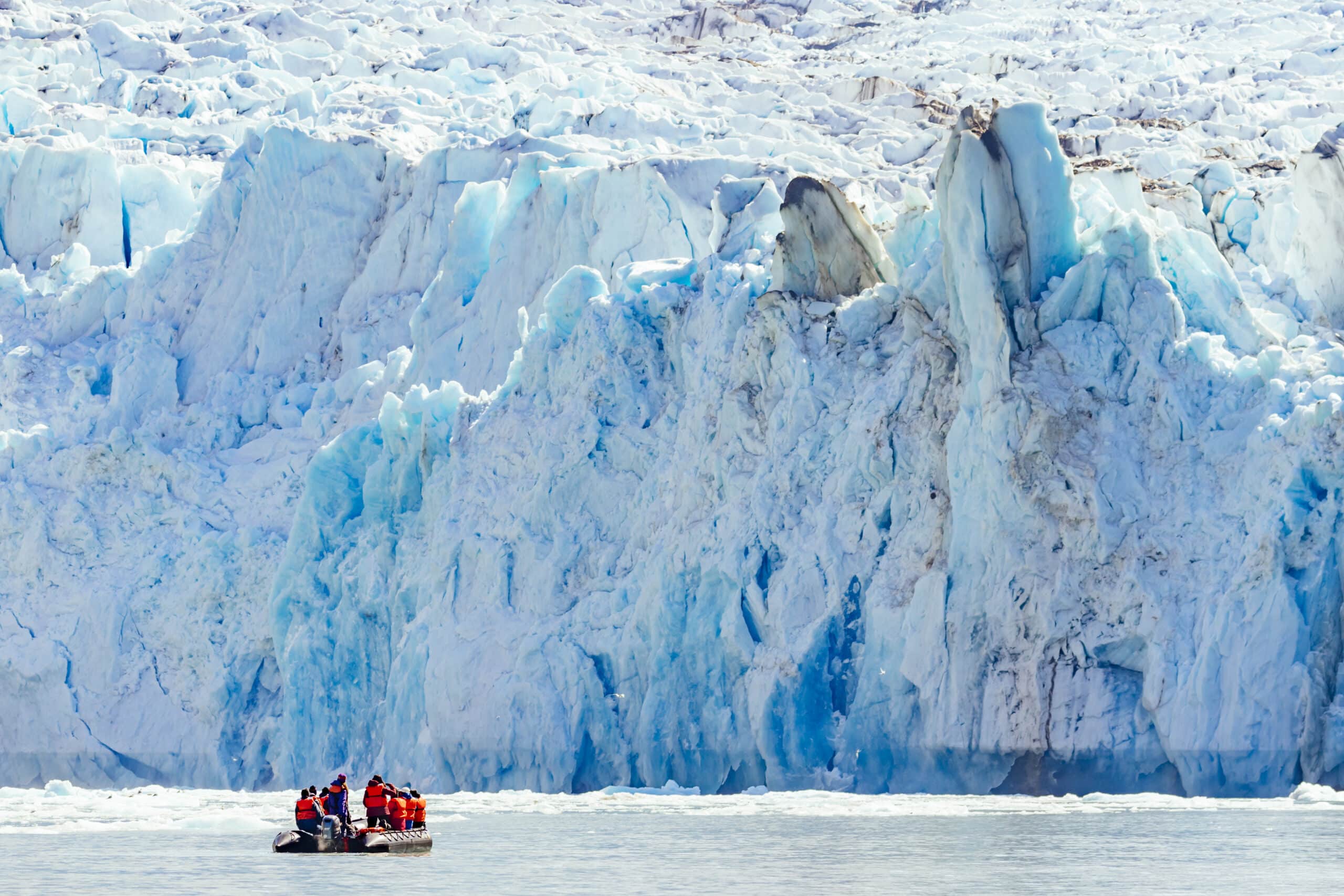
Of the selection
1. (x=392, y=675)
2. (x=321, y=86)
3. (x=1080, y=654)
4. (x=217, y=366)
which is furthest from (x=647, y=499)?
(x=321, y=86)

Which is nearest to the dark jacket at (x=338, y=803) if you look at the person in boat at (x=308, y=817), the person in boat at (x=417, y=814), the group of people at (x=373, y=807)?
the group of people at (x=373, y=807)

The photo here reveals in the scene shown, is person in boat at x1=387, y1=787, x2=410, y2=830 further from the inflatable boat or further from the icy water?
the icy water

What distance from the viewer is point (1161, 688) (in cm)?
2452

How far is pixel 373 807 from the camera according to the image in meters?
21.5

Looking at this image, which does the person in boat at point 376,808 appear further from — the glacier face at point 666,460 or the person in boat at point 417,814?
the glacier face at point 666,460

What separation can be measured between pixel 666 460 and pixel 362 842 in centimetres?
924

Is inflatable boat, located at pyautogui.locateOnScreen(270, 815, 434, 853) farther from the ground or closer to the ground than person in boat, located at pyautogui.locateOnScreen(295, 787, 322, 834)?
closer to the ground

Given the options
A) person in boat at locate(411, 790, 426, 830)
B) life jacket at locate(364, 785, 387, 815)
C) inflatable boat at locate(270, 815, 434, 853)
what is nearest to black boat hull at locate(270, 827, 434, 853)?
inflatable boat at locate(270, 815, 434, 853)

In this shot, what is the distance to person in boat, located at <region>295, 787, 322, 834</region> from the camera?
20.9m

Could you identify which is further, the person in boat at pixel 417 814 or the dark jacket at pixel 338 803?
the dark jacket at pixel 338 803

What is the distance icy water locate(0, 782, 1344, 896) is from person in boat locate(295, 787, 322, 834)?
1.36 ft

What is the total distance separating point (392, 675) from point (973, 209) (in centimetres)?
1005

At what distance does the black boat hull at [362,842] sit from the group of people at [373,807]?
10 centimetres

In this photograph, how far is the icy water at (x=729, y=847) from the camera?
16.9 m
